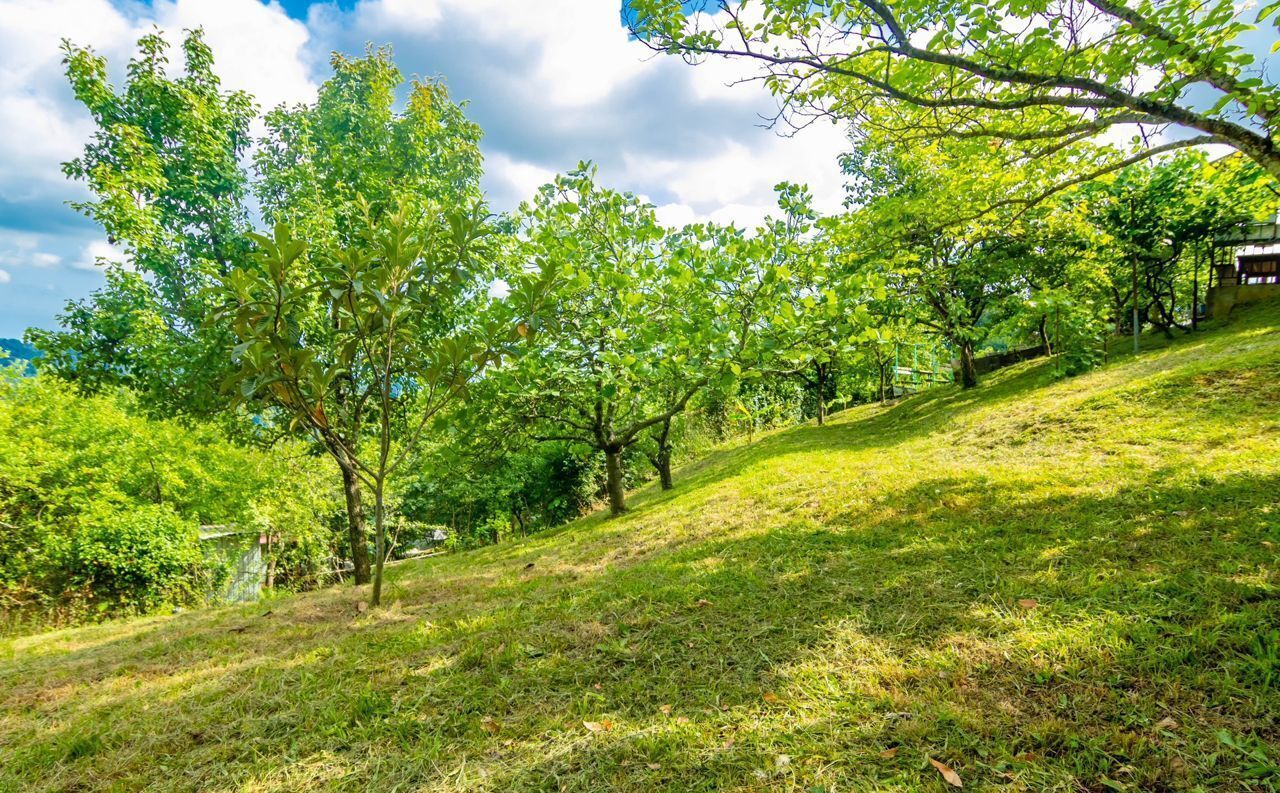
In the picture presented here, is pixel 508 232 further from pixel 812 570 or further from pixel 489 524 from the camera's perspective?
pixel 489 524

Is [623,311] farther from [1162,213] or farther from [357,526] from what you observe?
[1162,213]

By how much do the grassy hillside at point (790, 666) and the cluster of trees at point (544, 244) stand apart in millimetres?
1461

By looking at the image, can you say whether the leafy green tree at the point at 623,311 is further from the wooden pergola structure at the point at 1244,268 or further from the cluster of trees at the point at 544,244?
the wooden pergola structure at the point at 1244,268

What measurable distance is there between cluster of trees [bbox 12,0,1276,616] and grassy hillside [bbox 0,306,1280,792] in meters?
1.46

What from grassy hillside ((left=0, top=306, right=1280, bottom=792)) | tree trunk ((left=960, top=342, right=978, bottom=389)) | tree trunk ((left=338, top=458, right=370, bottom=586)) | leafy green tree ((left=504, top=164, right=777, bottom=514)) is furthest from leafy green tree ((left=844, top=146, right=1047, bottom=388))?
tree trunk ((left=338, top=458, right=370, bottom=586))

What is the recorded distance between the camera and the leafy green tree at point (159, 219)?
19.4 feet

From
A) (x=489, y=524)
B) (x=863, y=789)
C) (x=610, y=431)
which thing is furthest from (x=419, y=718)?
(x=489, y=524)

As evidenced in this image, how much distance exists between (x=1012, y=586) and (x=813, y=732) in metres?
1.95

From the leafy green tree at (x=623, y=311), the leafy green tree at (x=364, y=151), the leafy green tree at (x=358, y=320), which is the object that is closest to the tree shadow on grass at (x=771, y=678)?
the leafy green tree at (x=358, y=320)

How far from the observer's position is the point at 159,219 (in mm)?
6688

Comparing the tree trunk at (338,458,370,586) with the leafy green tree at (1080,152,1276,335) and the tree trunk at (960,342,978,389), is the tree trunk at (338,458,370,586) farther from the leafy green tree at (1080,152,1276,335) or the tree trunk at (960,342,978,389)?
the tree trunk at (960,342,978,389)

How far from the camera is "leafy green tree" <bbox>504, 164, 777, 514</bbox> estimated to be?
4.83m

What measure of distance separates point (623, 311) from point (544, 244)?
53.9 inches

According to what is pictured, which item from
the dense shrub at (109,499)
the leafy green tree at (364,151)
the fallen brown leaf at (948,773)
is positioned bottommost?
the fallen brown leaf at (948,773)
